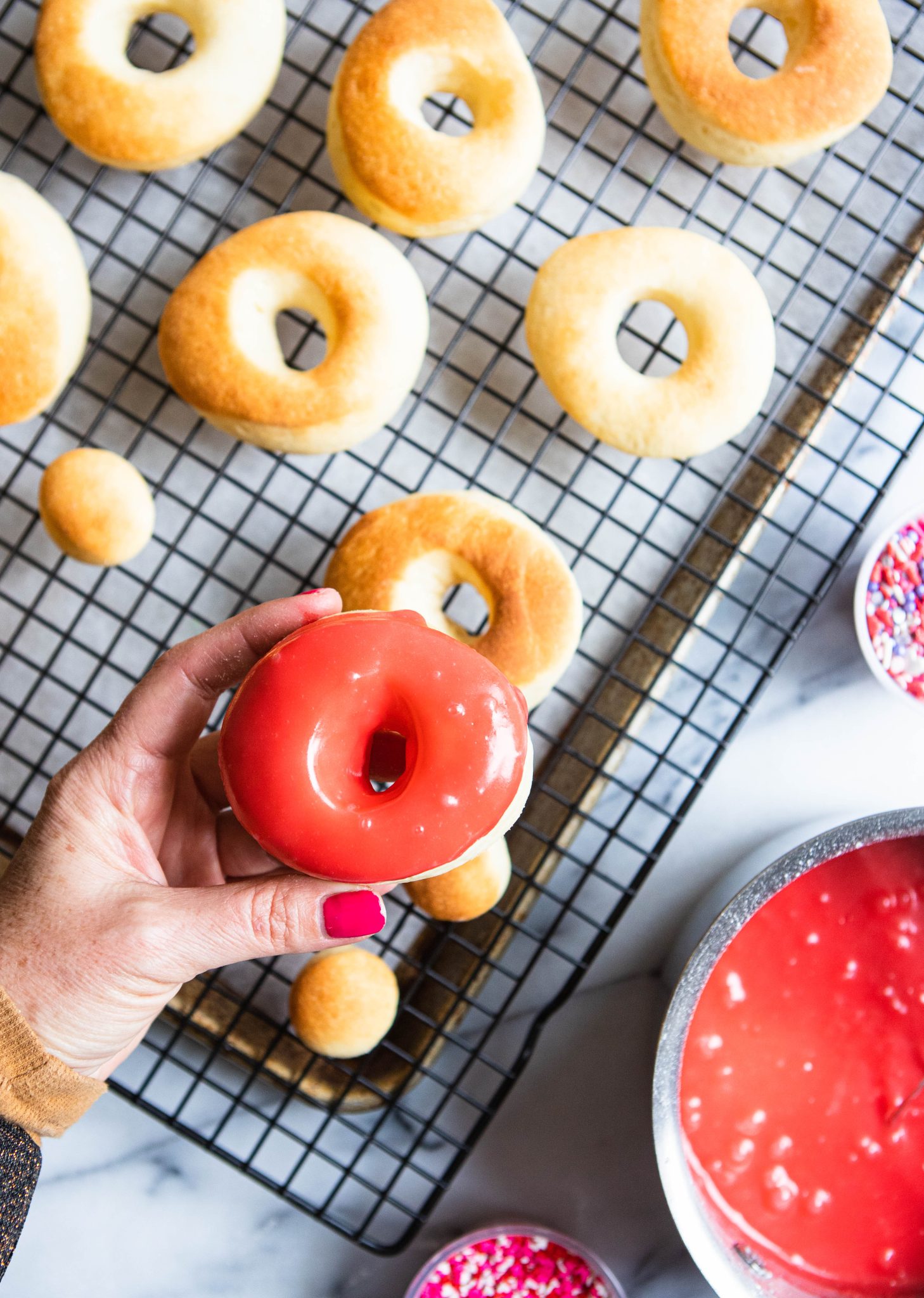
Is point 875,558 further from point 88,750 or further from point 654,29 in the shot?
point 88,750

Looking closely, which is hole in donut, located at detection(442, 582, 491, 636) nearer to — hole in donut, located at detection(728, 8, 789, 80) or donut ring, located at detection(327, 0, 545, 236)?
donut ring, located at detection(327, 0, 545, 236)

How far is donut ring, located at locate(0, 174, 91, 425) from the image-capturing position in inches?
57.9

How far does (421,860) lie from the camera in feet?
2.97

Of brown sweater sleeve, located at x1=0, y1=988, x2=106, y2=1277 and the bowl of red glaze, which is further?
the bowl of red glaze

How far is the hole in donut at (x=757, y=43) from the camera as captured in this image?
1642 millimetres

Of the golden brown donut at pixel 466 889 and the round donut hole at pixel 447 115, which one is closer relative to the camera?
the golden brown donut at pixel 466 889

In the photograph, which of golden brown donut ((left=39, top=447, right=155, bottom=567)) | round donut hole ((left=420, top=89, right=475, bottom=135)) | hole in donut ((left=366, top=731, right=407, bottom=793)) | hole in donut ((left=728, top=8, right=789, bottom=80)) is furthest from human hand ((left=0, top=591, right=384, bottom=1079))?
hole in donut ((left=728, top=8, right=789, bottom=80))

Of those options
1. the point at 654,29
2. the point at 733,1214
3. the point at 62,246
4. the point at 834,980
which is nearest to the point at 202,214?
the point at 62,246

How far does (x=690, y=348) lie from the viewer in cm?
154

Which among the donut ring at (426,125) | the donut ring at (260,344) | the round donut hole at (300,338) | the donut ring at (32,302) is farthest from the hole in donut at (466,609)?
the donut ring at (32,302)

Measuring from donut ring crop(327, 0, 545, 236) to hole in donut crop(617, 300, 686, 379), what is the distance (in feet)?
0.97

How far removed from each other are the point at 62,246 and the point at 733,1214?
5.59 ft

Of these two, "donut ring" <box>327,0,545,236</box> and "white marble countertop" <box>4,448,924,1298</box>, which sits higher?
"donut ring" <box>327,0,545,236</box>

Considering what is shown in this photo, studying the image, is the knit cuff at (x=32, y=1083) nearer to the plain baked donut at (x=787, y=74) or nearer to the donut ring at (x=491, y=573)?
the donut ring at (x=491, y=573)
